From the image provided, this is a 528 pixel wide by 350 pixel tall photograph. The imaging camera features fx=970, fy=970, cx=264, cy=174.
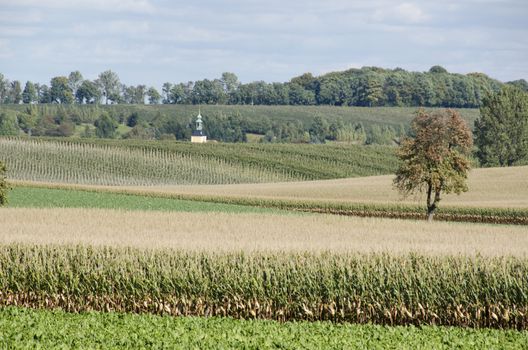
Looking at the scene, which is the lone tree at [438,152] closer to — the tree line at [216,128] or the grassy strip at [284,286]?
the grassy strip at [284,286]

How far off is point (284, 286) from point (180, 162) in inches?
3366

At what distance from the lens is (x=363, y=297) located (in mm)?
21438

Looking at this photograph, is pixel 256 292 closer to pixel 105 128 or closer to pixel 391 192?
pixel 391 192

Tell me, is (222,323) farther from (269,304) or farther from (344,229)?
(344,229)

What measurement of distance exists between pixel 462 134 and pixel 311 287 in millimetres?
27149

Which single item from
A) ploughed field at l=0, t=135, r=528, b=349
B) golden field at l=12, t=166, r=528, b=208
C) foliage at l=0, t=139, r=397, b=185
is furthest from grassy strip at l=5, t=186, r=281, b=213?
foliage at l=0, t=139, r=397, b=185

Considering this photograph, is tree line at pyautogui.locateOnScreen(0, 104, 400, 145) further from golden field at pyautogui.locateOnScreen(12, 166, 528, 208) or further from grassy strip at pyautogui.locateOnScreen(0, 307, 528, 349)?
grassy strip at pyautogui.locateOnScreen(0, 307, 528, 349)

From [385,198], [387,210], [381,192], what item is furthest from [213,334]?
[381,192]

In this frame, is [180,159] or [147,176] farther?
[180,159]

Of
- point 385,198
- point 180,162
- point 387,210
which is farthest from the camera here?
point 180,162

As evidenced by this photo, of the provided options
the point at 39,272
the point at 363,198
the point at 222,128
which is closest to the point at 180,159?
the point at 363,198

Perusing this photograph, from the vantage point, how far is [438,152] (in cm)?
4694

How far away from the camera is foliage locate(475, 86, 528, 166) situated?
99562 millimetres

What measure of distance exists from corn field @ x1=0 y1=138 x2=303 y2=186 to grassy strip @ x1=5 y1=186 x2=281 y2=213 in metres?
35.2
